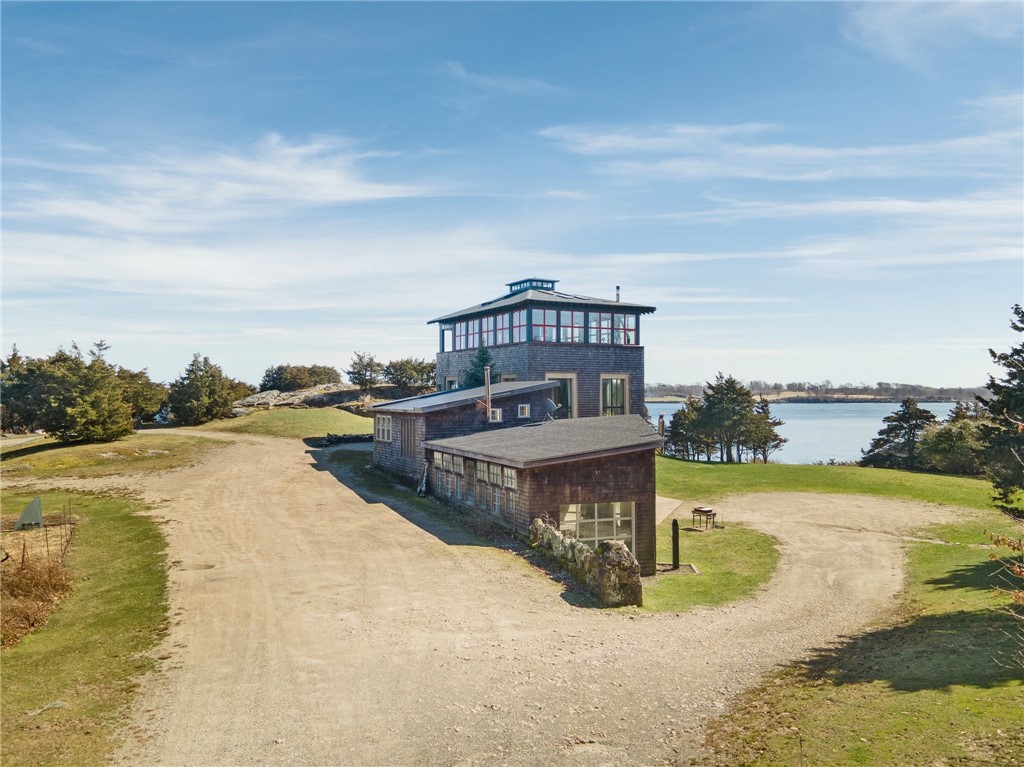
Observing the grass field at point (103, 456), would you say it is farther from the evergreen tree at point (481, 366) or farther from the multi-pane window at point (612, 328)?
the multi-pane window at point (612, 328)

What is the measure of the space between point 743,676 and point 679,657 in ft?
4.27

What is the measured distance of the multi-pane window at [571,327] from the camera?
43000 mm

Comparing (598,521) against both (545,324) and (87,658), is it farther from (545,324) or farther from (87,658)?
(545,324)

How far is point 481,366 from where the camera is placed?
149 feet

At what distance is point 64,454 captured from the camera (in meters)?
38.7

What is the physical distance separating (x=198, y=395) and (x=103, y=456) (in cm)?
1664

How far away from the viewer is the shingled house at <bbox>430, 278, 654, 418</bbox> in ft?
138

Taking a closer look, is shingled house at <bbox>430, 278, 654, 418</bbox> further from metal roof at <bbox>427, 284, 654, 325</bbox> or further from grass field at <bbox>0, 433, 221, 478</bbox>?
grass field at <bbox>0, 433, 221, 478</bbox>

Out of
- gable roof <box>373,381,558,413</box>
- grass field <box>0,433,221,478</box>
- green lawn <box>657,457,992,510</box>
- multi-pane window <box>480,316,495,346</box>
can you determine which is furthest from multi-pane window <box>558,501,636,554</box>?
grass field <box>0,433,221,478</box>

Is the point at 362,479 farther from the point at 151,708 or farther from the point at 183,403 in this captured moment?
the point at 183,403

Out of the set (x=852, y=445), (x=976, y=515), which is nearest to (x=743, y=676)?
(x=976, y=515)

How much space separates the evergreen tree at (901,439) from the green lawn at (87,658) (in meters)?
53.0

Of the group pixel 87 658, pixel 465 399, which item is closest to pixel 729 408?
pixel 465 399

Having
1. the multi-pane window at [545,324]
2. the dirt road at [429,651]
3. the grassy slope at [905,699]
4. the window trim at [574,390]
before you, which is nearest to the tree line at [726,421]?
the window trim at [574,390]
